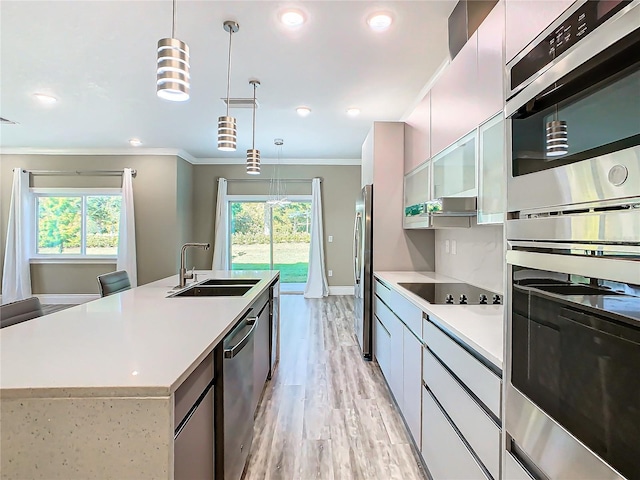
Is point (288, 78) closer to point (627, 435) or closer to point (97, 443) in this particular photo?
point (97, 443)

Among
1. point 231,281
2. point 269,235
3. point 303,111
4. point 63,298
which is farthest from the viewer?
point 269,235

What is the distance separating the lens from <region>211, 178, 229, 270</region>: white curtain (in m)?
7.05

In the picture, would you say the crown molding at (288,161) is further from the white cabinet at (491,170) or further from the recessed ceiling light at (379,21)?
the white cabinet at (491,170)

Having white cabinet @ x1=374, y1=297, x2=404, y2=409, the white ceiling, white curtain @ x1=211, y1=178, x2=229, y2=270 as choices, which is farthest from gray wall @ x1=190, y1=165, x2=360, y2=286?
white cabinet @ x1=374, y1=297, x2=404, y2=409

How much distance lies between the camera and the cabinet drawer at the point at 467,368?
1158 millimetres

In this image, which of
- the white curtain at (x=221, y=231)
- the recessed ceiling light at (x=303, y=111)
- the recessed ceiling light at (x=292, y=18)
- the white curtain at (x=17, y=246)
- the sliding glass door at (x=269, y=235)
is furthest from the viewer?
the sliding glass door at (x=269, y=235)

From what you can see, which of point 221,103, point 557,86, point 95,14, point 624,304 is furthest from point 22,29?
point 624,304

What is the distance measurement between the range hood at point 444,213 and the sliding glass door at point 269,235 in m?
4.08

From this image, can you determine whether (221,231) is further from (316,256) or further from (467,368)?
(467,368)

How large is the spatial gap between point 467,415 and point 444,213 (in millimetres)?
1286

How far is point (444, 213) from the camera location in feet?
7.52

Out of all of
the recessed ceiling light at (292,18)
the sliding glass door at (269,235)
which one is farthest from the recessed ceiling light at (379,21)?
the sliding glass door at (269,235)

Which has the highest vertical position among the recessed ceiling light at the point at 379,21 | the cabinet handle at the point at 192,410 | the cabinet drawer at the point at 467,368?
the recessed ceiling light at the point at 379,21

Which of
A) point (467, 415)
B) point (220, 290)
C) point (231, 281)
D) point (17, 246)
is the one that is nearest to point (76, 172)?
point (17, 246)
